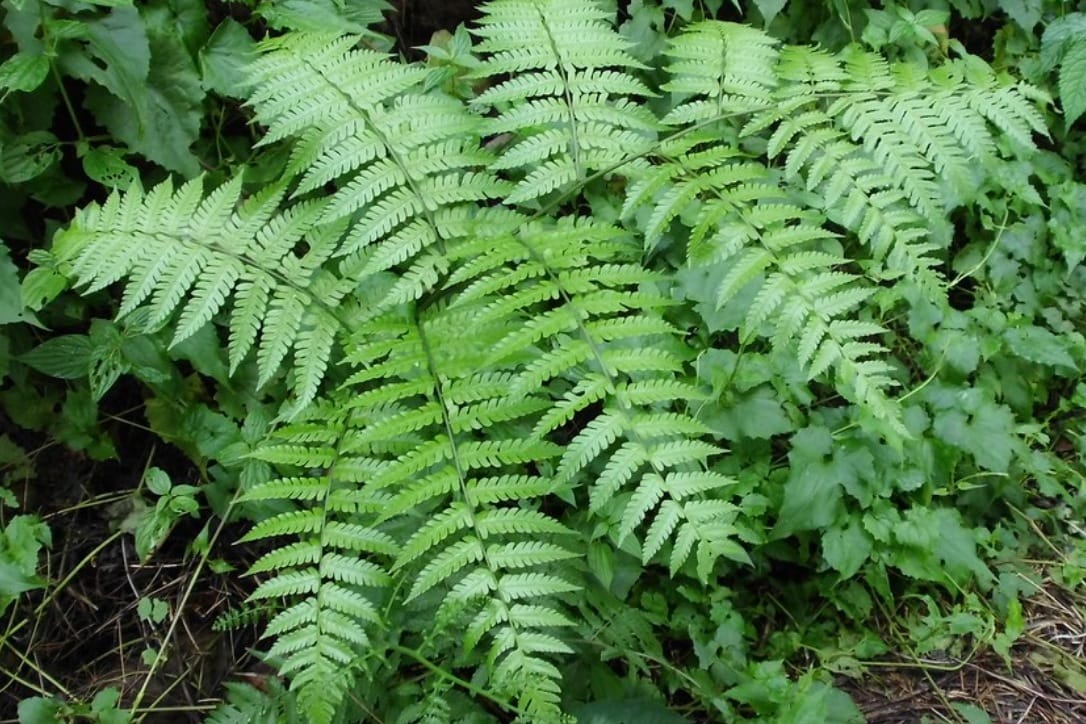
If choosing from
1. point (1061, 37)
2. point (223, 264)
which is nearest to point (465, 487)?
point (223, 264)

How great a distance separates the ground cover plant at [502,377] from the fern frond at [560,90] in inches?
0.5

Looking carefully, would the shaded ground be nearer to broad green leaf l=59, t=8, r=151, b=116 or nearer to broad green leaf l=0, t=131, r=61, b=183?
broad green leaf l=59, t=8, r=151, b=116

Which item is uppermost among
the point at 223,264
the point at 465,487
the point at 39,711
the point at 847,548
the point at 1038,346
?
the point at 223,264

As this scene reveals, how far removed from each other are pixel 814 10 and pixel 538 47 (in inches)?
54.1

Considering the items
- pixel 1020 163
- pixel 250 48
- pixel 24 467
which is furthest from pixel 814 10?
pixel 24 467

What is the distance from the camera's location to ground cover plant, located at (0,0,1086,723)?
Answer: 184 centimetres

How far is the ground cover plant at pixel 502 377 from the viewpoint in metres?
1.84

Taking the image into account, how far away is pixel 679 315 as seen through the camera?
255 centimetres

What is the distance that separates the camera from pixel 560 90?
216cm

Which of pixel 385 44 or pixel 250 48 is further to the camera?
pixel 385 44

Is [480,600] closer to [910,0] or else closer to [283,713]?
[283,713]

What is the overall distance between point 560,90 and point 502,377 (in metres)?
0.78

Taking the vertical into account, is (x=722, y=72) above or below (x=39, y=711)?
above

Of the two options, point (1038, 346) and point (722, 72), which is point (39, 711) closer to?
point (722, 72)
